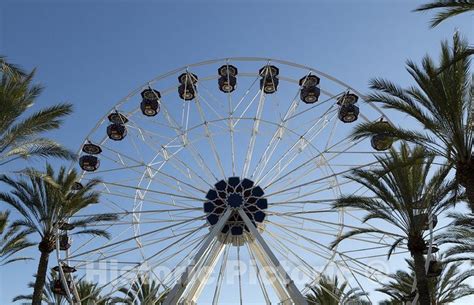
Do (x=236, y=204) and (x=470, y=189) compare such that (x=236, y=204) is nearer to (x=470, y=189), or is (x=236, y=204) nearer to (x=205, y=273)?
(x=205, y=273)

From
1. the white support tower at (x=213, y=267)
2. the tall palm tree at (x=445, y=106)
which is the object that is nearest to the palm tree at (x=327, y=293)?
the white support tower at (x=213, y=267)

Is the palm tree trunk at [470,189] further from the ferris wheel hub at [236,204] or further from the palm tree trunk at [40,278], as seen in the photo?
the palm tree trunk at [40,278]

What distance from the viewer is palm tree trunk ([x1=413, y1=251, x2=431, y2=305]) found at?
15289 millimetres

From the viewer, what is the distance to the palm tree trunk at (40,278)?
17.0 m

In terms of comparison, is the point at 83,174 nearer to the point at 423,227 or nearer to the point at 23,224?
the point at 23,224

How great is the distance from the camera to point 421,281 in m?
15.6

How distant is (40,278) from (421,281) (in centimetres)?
1295

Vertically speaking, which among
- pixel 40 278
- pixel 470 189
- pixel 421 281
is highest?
pixel 470 189

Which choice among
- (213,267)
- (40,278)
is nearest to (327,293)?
(213,267)

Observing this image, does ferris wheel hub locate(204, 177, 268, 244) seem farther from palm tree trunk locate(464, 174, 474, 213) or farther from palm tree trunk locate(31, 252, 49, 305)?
palm tree trunk locate(464, 174, 474, 213)

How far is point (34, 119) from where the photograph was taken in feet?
45.1

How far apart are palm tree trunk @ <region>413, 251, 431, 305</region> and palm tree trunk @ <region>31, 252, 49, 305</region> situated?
12.7 metres

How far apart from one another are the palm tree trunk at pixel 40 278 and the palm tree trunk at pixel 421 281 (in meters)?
12.7

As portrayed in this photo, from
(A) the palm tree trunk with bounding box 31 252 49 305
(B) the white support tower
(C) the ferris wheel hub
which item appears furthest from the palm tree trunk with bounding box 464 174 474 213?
(A) the palm tree trunk with bounding box 31 252 49 305
